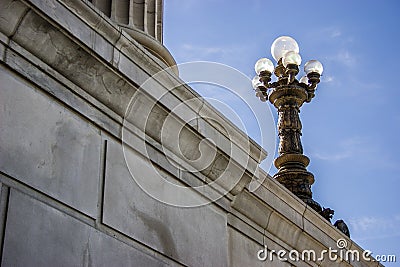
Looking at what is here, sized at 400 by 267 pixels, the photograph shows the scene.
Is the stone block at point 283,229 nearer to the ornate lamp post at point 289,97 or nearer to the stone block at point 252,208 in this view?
the stone block at point 252,208

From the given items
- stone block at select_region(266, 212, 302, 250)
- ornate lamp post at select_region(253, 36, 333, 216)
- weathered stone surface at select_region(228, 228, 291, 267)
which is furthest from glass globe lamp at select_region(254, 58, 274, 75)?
weathered stone surface at select_region(228, 228, 291, 267)

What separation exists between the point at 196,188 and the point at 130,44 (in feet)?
6.30

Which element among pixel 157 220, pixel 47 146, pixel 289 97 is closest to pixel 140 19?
pixel 157 220

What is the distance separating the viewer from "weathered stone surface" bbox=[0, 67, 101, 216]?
23.1 feet

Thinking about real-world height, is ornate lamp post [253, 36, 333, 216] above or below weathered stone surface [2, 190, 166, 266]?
above

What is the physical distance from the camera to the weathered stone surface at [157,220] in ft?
26.6

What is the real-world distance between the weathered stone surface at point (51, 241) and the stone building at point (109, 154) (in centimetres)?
1

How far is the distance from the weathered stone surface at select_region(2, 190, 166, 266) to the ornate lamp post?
8.84m

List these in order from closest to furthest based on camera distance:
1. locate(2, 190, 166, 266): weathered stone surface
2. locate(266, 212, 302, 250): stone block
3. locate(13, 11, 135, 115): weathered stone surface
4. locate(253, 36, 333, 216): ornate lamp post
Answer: locate(2, 190, 166, 266): weathered stone surface < locate(13, 11, 135, 115): weathered stone surface < locate(266, 212, 302, 250): stone block < locate(253, 36, 333, 216): ornate lamp post

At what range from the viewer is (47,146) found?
741cm

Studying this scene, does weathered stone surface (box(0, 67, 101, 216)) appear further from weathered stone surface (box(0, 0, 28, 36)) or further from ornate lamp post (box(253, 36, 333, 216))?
ornate lamp post (box(253, 36, 333, 216))

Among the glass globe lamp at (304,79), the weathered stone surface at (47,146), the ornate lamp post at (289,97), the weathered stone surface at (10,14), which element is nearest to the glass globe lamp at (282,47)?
the ornate lamp post at (289,97)

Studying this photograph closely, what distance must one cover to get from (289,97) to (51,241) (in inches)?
488

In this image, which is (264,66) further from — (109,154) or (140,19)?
(109,154)
